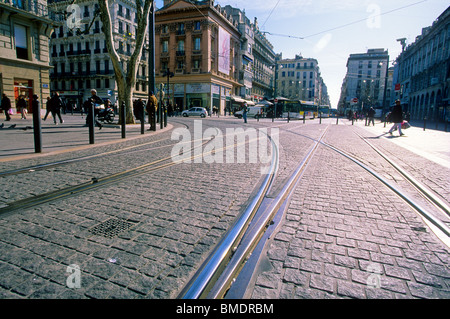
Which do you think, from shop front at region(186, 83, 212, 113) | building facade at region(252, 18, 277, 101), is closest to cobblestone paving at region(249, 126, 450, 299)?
shop front at region(186, 83, 212, 113)

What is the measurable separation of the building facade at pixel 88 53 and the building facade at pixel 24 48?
2439 centimetres

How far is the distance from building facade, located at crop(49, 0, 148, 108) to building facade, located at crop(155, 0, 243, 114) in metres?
6.01

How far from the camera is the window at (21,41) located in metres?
19.8

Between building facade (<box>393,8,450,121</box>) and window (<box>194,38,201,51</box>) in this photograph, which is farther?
window (<box>194,38,201,51</box>)

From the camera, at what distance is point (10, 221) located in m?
2.65

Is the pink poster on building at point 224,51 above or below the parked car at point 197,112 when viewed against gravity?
above

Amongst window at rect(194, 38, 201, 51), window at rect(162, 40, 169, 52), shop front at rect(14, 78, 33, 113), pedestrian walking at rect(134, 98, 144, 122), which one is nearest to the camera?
pedestrian walking at rect(134, 98, 144, 122)

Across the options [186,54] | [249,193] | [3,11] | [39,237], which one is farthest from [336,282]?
[186,54]

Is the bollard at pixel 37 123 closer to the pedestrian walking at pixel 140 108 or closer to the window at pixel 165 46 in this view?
the pedestrian walking at pixel 140 108

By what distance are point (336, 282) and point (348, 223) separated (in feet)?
3.68

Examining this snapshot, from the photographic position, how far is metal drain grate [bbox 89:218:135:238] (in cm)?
245

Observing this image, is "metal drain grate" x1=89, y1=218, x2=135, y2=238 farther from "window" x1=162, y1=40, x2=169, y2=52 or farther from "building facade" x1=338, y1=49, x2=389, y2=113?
"building facade" x1=338, y1=49, x2=389, y2=113

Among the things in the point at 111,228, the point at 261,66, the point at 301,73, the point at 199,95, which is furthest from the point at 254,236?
the point at 301,73

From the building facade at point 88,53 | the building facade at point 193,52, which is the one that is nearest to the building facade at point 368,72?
the building facade at point 193,52
